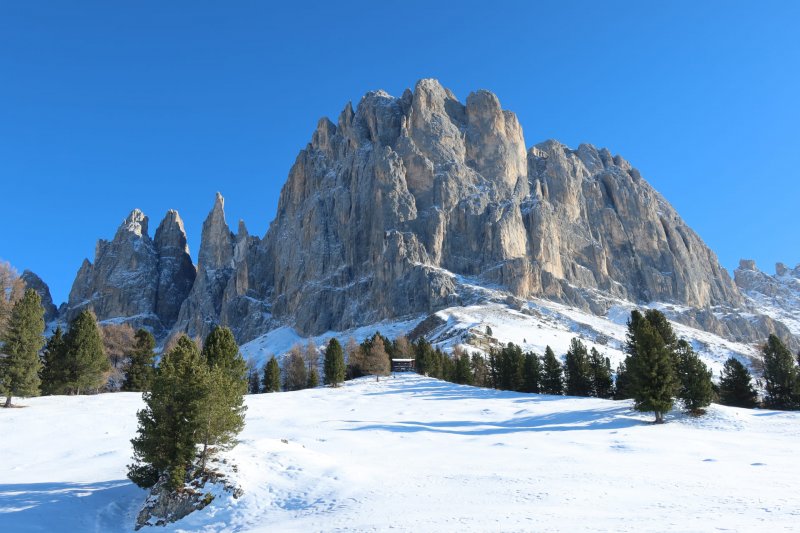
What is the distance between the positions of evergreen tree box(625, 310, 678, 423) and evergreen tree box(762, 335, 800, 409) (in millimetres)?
20263

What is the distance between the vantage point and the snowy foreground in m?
15.8

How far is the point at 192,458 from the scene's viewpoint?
21.2 m

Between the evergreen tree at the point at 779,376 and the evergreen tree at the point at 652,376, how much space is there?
20.3 metres

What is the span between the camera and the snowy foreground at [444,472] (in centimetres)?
1579

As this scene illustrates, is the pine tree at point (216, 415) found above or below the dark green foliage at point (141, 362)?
below

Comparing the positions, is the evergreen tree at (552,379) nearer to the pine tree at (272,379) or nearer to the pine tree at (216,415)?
the pine tree at (272,379)

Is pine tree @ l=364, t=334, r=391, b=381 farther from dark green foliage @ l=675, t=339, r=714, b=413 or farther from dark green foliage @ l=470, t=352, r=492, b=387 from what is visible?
dark green foliage @ l=675, t=339, r=714, b=413

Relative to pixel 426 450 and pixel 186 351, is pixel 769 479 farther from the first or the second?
pixel 186 351

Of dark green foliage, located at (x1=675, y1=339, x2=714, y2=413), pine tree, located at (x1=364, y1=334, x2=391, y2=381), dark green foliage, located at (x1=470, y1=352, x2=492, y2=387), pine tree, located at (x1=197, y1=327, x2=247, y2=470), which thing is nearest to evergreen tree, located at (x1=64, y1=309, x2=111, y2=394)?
pine tree, located at (x1=197, y1=327, x2=247, y2=470)

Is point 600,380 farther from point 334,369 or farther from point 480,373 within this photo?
point 334,369

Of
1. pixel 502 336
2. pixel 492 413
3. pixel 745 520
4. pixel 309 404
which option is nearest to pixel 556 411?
pixel 492 413

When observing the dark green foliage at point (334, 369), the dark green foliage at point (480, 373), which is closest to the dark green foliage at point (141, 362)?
the dark green foliage at point (334, 369)

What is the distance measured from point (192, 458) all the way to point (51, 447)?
14009 millimetres

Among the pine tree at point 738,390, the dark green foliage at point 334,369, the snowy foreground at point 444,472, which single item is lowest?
the snowy foreground at point 444,472
